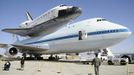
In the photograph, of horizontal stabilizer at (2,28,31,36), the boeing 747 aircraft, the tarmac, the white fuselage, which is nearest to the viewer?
the tarmac

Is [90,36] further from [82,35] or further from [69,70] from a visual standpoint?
[69,70]

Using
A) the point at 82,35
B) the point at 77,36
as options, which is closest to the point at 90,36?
the point at 82,35

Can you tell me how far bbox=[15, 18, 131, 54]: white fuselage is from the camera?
24.0 m

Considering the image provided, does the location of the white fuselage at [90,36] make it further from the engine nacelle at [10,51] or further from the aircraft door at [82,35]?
the engine nacelle at [10,51]

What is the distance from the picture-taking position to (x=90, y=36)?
25.5m

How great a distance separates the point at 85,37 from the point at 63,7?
1610 centimetres

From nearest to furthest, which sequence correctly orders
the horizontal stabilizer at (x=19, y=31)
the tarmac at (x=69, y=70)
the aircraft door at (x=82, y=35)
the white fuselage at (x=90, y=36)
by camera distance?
the tarmac at (x=69, y=70) → the white fuselage at (x=90, y=36) → the aircraft door at (x=82, y=35) → the horizontal stabilizer at (x=19, y=31)

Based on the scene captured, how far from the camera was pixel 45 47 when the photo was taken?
33406mm

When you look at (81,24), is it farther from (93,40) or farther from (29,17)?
(29,17)

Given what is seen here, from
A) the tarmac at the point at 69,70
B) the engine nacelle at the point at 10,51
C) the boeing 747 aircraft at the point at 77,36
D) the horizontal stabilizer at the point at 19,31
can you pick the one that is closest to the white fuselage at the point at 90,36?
the boeing 747 aircraft at the point at 77,36

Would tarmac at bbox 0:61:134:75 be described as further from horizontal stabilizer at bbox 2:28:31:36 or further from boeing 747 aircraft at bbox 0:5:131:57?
horizontal stabilizer at bbox 2:28:31:36

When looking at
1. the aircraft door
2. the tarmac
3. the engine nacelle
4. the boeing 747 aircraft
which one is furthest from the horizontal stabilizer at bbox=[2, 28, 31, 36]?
the tarmac

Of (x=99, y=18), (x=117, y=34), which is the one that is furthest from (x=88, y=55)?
(x=117, y=34)

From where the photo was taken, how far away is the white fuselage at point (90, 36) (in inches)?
945
